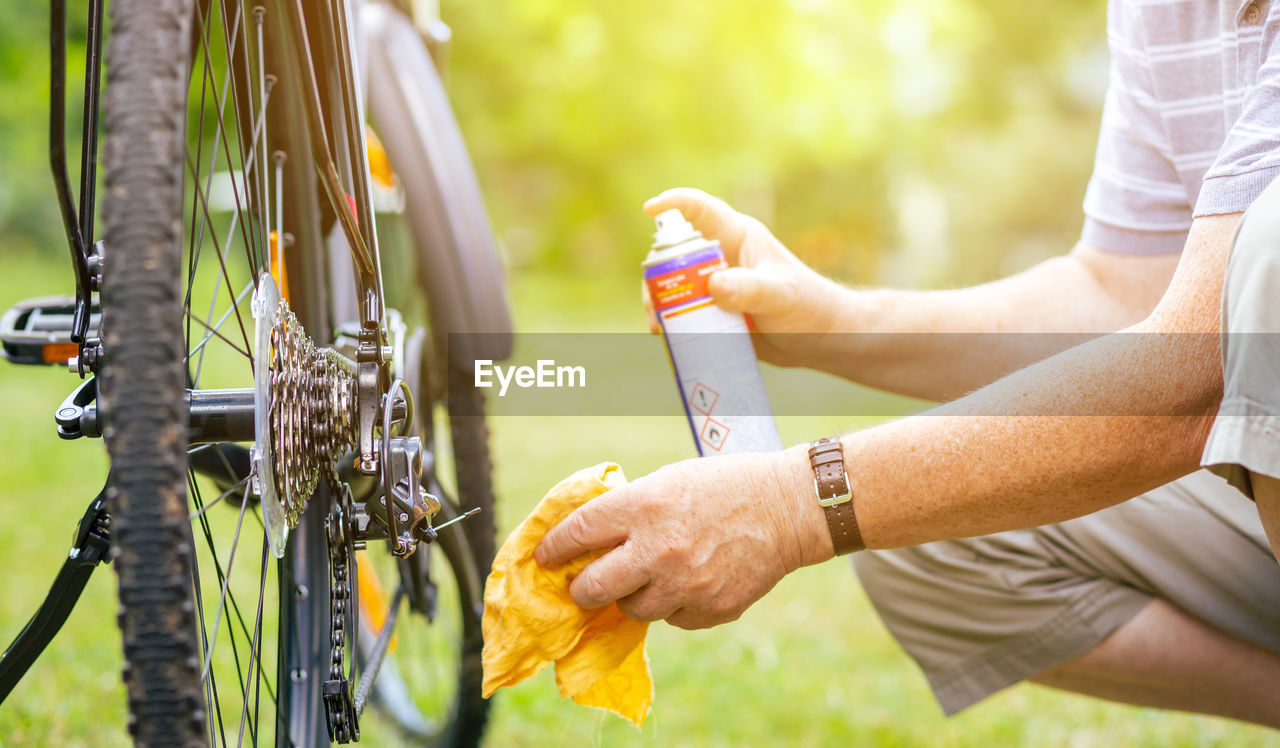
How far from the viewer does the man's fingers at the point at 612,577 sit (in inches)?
43.3

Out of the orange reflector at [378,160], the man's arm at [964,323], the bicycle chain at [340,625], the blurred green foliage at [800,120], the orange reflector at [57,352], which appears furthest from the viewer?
the blurred green foliage at [800,120]

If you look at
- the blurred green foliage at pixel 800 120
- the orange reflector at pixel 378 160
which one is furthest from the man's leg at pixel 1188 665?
the blurred green foliage at pixel 800 120

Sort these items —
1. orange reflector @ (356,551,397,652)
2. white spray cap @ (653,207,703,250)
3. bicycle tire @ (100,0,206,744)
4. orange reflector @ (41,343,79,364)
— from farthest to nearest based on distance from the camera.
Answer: orange reflector @ (356,551,397,652), white spray cap @ (653,207,703,250), orange reflector @ (41,343,79,364), bicycle tire @ (100,0,206,744)

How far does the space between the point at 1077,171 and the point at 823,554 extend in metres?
16.2

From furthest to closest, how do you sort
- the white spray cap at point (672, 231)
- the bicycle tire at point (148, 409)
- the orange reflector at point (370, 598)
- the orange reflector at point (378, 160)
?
1. the orange reflector at point (370, 598)
2. the orange reflector at point (378, 160)
3. the white spray cap at point (672, 231)
4. the bicycle tire at point (148, 409)

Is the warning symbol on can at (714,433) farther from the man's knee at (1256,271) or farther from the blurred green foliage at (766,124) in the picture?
the blurred green foliage at (766,124)

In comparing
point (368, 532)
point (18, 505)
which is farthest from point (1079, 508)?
point (18, 505)

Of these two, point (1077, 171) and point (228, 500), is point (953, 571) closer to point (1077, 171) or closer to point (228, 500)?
point (228, 500)

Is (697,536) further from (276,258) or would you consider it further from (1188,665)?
(1188,665)

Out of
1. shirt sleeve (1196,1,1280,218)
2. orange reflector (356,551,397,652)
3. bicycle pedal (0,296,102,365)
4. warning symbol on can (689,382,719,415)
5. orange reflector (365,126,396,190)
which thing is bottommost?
orange reflector (356,551,397,652)

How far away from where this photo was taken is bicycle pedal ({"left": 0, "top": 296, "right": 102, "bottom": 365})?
128cm

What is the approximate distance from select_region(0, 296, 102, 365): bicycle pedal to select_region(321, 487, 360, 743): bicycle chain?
15.4 inches

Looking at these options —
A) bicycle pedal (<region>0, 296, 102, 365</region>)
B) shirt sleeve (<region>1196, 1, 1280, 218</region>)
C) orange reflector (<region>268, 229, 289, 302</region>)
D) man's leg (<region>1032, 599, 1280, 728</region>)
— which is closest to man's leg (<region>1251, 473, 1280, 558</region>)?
shirt sleeve (<region>1196, 1, 1280, 218</region>)

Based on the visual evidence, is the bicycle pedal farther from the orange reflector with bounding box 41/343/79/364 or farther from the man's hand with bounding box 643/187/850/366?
the man's hand with bounding box 643/187/850/366
